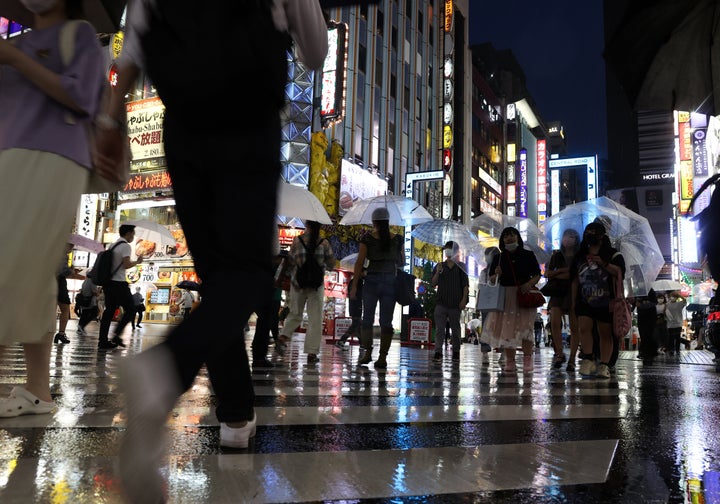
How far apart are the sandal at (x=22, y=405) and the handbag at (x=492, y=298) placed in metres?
5.87

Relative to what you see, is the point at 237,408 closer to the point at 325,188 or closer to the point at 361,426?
the point at 361,426

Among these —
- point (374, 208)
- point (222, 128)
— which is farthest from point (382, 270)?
point (374, 208)

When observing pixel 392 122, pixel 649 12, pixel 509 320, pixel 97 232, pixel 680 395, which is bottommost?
pixel 680 395

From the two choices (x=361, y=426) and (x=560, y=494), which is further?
(x=361, y=426)

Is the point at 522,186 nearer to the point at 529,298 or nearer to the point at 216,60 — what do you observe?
the point at 529,298

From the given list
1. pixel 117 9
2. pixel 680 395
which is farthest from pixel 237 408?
pixel 680 395

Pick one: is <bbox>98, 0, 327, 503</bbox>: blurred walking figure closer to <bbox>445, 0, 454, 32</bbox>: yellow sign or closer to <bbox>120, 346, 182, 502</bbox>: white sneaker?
<bbox>120, 346, 182, 502</bbox>: white sneaker

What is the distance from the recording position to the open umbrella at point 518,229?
12203 mm

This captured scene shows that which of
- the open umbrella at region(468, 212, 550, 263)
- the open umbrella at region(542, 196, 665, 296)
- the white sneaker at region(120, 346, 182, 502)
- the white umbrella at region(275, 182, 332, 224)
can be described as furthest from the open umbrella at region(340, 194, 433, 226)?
the white sneaker at region(120, 346, 182, 502)

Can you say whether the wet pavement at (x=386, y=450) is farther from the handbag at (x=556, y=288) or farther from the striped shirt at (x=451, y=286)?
the striped shirt at (x=451, y=286)

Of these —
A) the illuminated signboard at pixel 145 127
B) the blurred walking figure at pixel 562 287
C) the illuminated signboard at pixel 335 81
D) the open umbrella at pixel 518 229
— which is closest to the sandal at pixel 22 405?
the blurred walking figure at pixel 562 287

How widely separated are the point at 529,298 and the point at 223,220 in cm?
656

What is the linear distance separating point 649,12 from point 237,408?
274cm

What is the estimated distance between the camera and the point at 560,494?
187cm
